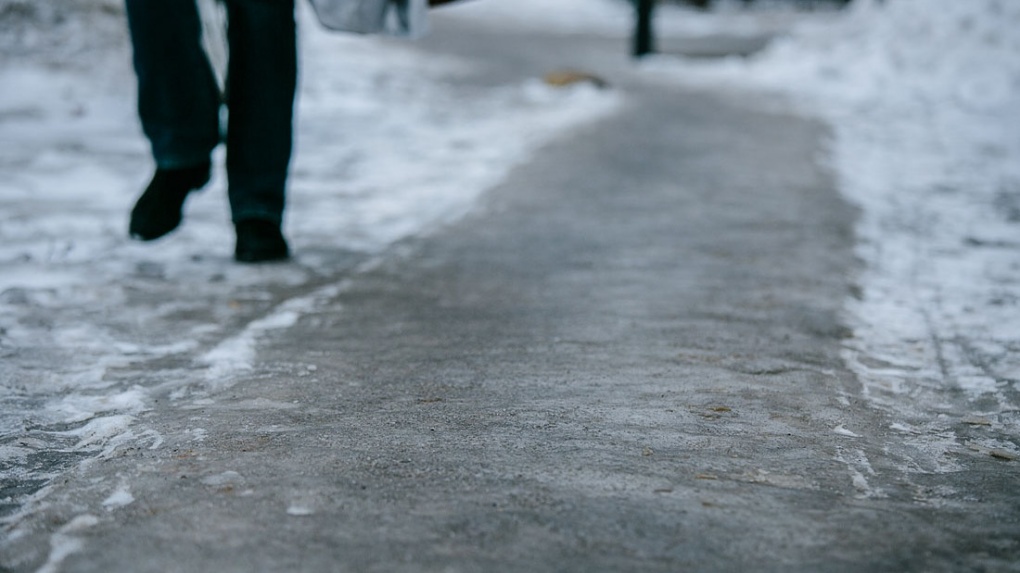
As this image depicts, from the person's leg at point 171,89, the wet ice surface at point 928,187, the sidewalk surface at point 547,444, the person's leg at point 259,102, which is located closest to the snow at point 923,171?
the wet ice surface at point 928,187

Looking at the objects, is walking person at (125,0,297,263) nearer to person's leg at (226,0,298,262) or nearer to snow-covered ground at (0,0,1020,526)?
person's leg at (226,0,298,262)

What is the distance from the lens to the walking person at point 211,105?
2652 millimetres

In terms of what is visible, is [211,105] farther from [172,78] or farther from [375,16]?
[375,16]

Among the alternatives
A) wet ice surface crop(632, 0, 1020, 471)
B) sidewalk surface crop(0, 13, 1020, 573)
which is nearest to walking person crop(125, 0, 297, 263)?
sidewalk surface crop(0, 13, 1020, 573)

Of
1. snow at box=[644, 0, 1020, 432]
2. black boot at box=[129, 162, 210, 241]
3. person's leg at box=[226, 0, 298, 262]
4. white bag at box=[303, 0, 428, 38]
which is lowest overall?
snow at box=[644, 0, 1020, 432]

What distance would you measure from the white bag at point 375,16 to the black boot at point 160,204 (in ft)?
1.61

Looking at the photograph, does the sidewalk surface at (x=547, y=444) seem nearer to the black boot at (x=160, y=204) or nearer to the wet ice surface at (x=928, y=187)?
the wet ice surface at (x=928, y=187)

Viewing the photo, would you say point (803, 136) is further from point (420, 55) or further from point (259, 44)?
point (420, 55)

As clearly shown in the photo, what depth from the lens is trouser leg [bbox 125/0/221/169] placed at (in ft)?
8.64

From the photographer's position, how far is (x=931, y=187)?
4.02m

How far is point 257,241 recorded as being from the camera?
9.38 feet

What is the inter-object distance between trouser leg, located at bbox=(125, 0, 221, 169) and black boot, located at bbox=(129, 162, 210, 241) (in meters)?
0.05

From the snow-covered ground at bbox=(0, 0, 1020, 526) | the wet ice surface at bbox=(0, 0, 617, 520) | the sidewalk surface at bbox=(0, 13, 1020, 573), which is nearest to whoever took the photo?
the sidewalk surface at bbox=(0, 13, 1020, 573)

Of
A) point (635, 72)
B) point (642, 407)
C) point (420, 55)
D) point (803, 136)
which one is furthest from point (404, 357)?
point (420, 55)
